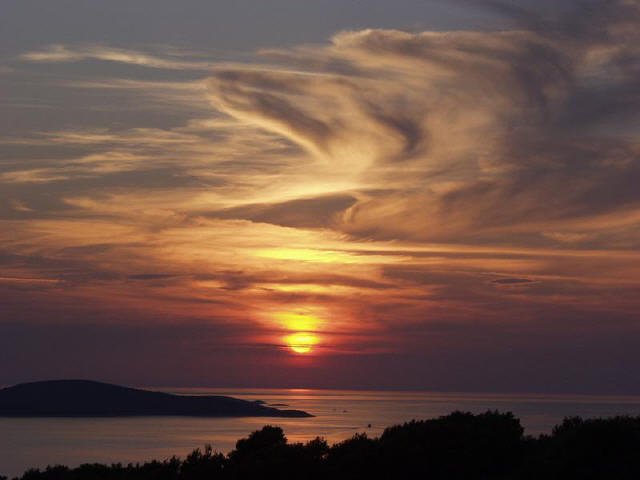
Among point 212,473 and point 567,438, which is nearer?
point 567,438

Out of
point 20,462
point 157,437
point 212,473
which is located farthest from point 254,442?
point 157,437

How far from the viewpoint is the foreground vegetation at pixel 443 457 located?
3559cm

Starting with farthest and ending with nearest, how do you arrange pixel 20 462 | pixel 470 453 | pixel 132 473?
1. pixel 20 462
2. pixel 132 473
3. pixel 470 453

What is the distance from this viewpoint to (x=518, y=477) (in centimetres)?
3609

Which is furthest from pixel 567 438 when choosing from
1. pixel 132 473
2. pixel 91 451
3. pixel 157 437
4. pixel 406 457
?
pixel 157 437

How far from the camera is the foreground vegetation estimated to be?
117 ft

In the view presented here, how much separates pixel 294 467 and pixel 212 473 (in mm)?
3872

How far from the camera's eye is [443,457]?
3866cm

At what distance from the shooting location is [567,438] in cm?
3625

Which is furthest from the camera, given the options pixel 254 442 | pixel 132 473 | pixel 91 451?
pixel 91 451

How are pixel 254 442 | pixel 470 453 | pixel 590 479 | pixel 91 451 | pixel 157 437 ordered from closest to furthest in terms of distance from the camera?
pixel 590 479 → pixel 470 453 → pixel 254 442 → pixel 91 451 → pixel 157 437

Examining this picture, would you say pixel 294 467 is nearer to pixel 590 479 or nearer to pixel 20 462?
pixel 590 479

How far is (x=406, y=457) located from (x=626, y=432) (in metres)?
8.72

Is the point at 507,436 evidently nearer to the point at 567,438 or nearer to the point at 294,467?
the point at 567,438
